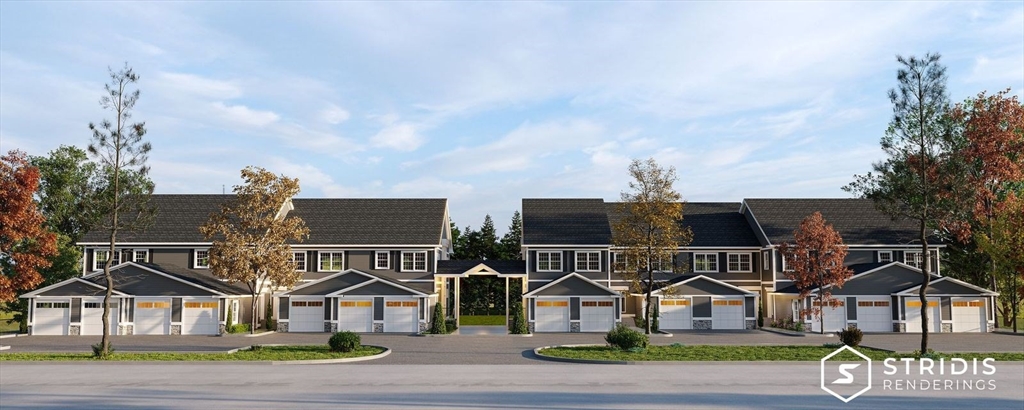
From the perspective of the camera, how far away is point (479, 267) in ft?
155

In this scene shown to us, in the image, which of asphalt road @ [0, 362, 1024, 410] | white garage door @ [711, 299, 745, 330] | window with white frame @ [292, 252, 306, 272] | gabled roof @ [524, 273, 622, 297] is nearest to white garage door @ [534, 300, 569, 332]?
gabled roof @ [524, 273, 622, 297]

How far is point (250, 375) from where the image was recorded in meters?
21.3

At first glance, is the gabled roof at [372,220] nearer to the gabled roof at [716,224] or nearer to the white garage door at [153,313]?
the white garage door at [153,313]

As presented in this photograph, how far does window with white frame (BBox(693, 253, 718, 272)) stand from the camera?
52531 millimetres

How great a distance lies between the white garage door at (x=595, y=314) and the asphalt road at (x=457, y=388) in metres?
20.2

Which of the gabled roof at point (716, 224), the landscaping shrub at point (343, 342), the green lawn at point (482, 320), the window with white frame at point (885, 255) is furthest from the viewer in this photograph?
the green lawn at point (482, 320)

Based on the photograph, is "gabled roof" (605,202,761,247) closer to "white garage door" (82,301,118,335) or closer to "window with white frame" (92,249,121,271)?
"white garage door" (82,301,118,335)

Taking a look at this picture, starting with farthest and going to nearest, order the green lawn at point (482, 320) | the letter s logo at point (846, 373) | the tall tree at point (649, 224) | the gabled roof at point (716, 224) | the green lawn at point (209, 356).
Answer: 1. the green lawn at point (482, 320)
2. the gabled roof at point (716, 224)
3. the tall tree at point (649, 224)
4. the green lawn at point (209, 356)
5. the letter s logo at point (846, 373)

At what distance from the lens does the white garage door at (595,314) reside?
1759 inches

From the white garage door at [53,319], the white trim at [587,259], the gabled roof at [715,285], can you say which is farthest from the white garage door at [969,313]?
the white garage door at [53,319]

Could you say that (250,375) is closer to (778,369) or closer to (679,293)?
(778,369)

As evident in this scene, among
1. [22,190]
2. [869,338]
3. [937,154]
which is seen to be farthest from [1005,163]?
[22,190]

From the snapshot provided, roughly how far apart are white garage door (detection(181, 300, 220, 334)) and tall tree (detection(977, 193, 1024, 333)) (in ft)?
133

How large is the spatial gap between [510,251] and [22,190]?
45.6m
